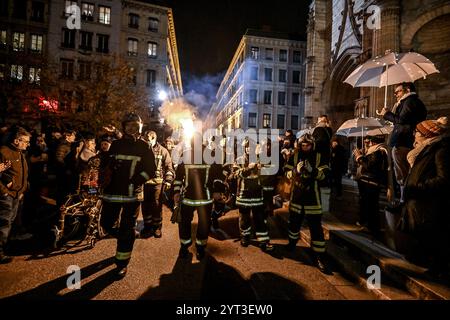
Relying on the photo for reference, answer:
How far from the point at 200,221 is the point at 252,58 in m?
44.0

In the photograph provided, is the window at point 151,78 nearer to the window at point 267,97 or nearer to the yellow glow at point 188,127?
the window at point 267,97

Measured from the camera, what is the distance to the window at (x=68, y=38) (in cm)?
3133

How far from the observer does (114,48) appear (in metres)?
33.0

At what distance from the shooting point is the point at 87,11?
107 feet

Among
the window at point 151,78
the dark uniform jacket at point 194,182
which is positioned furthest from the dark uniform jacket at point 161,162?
the window at point 151,78

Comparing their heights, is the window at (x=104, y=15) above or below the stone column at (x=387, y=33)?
above

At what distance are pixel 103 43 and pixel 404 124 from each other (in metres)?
36.2

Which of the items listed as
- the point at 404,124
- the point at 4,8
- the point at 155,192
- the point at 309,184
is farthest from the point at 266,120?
the point at 309,184

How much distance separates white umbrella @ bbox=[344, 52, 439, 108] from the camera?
571 centimetres

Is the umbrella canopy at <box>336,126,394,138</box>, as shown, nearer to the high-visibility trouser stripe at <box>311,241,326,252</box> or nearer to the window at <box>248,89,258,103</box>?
the high-visibility trouser stripe at <box>311,241,326,252</box>

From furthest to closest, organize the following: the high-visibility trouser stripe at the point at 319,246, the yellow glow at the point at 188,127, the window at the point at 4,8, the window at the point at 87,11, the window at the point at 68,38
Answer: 1. the window at the point at 87,11
2. the window at the point at 68,38
3. the window at the point at 4,8
4. the yellow glow at the point at 188,127
5. the high-visibility trouser stripe at the point at 319,246

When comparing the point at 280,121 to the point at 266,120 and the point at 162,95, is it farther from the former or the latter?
the point at 162,95

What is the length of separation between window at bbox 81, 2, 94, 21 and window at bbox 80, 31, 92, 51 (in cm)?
191

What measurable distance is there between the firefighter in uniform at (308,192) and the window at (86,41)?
35.0 meters
